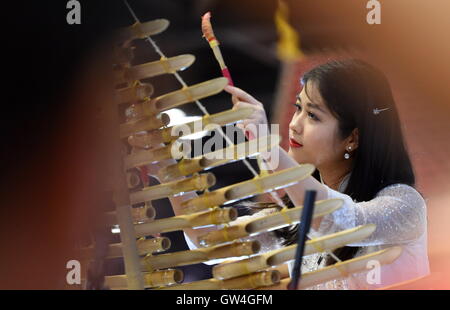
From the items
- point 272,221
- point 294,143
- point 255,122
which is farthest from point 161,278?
point 294,143

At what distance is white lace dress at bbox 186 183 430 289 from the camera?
163cm

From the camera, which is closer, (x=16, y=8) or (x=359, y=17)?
(x=16, y=8)

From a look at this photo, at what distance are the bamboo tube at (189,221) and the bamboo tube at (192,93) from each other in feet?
0.83

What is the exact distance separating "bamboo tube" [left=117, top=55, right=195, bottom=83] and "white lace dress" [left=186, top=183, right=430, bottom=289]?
457mm

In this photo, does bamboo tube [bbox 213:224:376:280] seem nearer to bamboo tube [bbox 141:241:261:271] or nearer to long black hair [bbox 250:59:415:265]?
bamboo tube [bbox 141:241:261:271]

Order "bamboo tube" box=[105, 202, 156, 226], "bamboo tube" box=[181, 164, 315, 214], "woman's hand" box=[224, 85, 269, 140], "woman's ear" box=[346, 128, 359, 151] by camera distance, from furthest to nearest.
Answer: "woman's ear" box=[346, 128, 359, 151] < "bamboo tube" box=[105, 202, 156, 226] < "woman's hand" box=[224, 85, 269, 140] < "bamboo tube" box=[181, 164, 315, 214]

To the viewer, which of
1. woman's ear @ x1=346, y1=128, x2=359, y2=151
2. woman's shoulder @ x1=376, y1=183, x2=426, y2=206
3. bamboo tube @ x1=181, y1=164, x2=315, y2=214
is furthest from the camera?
woman's ear @ x1=346, y1=128, x2=359, y2=151

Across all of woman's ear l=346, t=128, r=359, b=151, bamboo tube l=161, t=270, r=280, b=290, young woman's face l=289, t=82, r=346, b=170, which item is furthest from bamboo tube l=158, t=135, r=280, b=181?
woman's ear l=346, t=128, r=359, b=151

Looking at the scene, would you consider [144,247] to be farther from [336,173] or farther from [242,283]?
[336,173]

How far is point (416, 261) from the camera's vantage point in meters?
1.86
